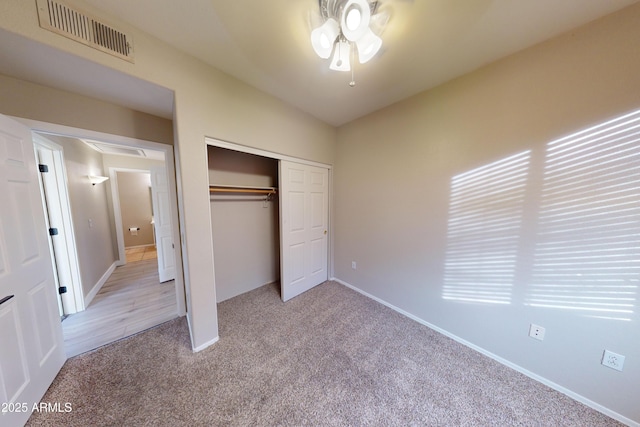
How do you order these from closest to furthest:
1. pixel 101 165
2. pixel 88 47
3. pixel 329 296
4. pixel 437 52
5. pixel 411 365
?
pixel 88 47, pixel 437 52, pixel 411 365, pixel 329 296, pixel 101 165

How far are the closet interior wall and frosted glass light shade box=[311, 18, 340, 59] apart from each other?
1.71m

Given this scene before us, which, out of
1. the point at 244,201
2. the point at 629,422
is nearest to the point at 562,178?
the point at 629,422

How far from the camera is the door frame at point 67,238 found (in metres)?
2.14

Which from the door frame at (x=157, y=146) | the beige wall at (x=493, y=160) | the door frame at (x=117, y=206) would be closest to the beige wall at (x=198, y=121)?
the door frame at (x=157, y=146)

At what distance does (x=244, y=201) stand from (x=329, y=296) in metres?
1.79

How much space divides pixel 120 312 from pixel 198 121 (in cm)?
252

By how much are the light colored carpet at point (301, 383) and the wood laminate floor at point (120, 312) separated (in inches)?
9.0

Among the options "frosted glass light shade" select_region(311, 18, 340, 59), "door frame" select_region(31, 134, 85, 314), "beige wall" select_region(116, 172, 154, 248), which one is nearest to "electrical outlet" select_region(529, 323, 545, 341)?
"frosted glass light shade" select_region(311, 18, 340, 59)

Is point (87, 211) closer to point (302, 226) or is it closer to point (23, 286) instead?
point (23, 286)

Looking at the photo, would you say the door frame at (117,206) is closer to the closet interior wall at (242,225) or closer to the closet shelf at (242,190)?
the closet interior wall at (242,225)

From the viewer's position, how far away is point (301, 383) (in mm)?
1450

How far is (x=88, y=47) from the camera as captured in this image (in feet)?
3.71

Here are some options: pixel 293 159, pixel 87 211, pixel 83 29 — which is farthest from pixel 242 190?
pixel 87 211

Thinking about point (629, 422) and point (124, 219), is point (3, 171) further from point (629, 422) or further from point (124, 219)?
point (124, 219)
